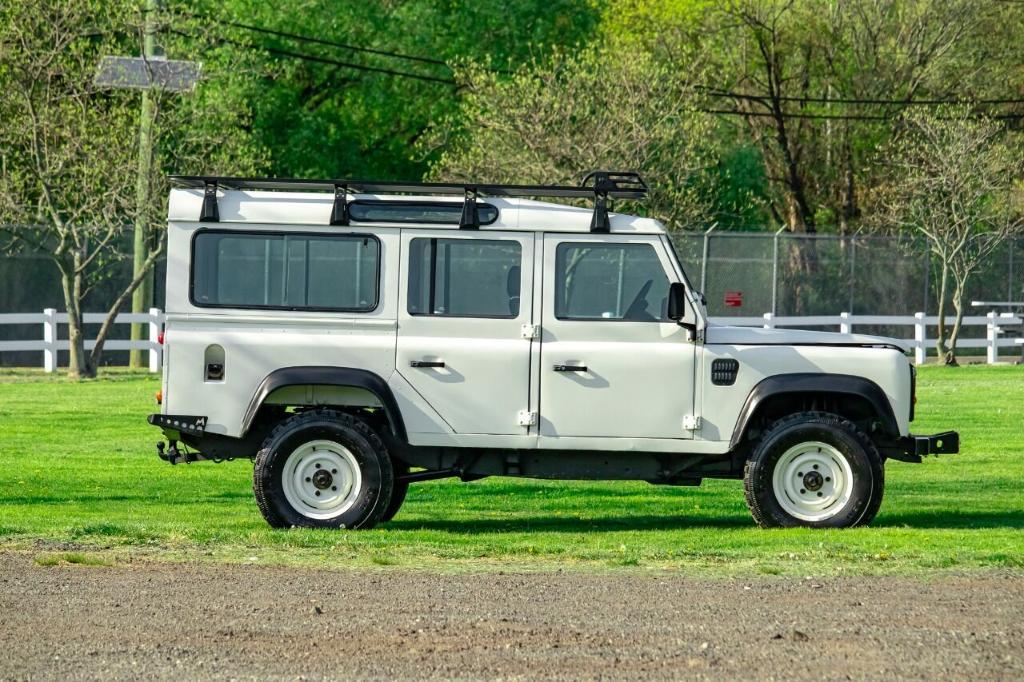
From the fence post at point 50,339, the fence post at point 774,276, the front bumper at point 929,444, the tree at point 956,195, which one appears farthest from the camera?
the fence post at point 774,276

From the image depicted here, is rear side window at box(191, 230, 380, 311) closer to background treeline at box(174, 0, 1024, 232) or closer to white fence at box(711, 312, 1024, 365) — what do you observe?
background treeline at box(174, 0, 1024, 232)

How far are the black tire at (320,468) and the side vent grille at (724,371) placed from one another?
2.31 metres

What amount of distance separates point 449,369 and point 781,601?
366 centimetres

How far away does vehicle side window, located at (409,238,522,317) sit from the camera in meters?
11.5

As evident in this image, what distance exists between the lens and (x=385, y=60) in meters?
41.5

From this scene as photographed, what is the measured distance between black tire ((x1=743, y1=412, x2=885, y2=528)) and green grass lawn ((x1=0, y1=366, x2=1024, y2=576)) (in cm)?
24

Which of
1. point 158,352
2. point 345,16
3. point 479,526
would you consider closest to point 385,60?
point 345,16

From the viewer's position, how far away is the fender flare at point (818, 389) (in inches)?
447

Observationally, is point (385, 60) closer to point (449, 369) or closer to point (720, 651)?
point (449, 369)

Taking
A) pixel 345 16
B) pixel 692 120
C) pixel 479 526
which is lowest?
pixel 479 526

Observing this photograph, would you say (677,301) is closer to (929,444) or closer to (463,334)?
(463,334)

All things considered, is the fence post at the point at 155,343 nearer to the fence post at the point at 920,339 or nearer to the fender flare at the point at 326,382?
the fence post at the point at 920,339

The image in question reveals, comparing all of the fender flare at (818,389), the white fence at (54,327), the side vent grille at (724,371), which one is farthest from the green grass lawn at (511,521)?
the white fence at (54,327)

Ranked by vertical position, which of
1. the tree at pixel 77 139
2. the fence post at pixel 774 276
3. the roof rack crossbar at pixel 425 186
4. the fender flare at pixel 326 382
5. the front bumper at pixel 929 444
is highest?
the tree at pixel 77 139
